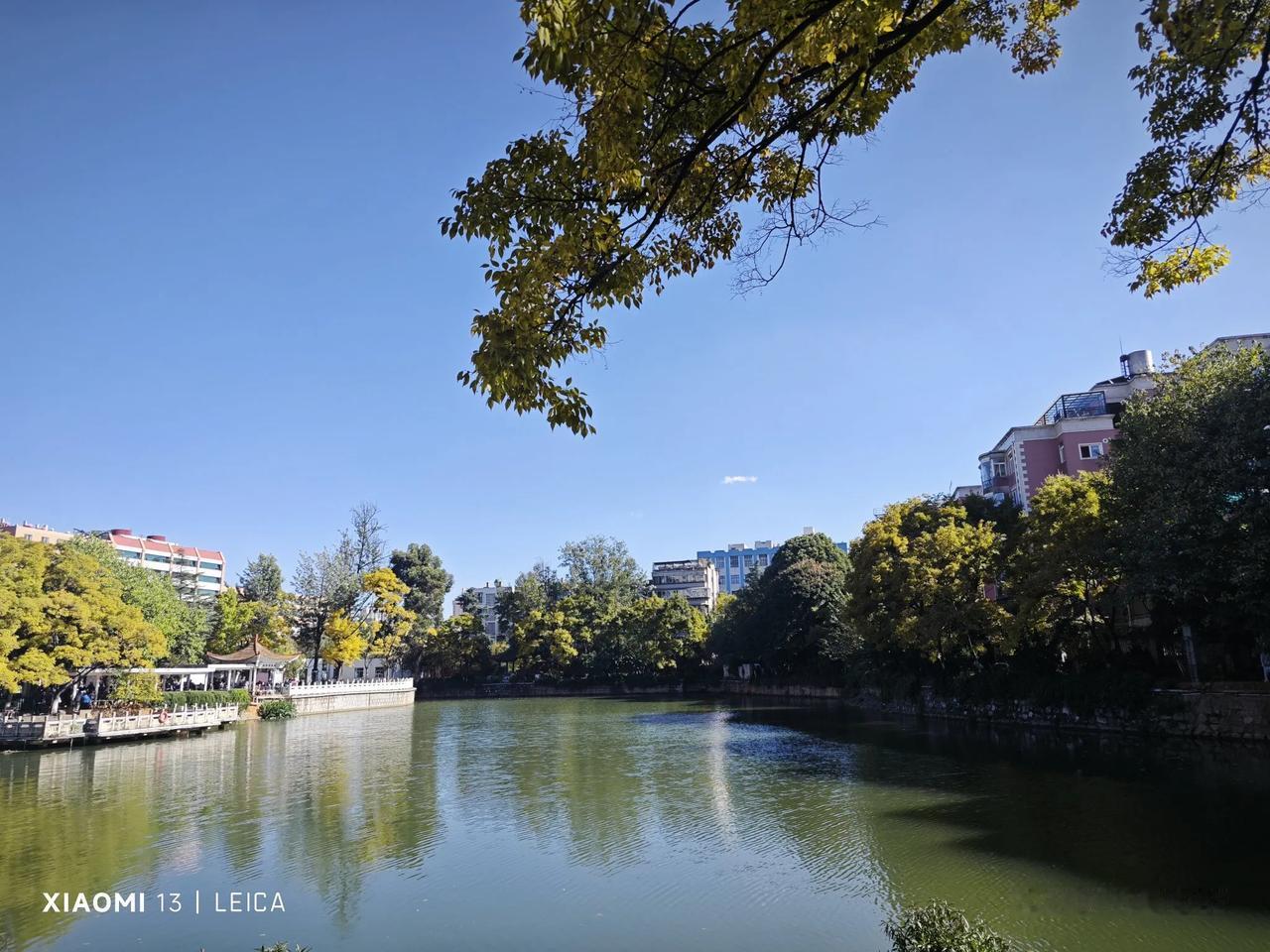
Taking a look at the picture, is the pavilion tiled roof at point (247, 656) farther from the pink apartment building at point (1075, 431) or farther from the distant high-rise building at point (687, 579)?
the distant high-rise building at point (687, 579)

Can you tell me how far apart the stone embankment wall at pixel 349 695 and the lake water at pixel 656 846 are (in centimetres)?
1675

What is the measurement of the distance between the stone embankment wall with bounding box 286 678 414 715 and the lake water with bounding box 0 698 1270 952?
1675 centimetres

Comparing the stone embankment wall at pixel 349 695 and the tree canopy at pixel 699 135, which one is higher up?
the tree canopy at pixel 699 135

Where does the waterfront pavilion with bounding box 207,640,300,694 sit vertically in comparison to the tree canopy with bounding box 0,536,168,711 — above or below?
below

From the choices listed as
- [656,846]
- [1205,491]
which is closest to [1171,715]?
[1205,491]

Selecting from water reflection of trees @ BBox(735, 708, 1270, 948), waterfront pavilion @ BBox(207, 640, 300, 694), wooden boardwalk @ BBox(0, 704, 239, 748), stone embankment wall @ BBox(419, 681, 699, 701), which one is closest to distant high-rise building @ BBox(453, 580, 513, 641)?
stone embankment wall @ BBox(419, 681, 699, 701)

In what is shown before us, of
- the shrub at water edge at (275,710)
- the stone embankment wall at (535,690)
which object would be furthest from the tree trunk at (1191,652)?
the stone embankment wall at (535,690)

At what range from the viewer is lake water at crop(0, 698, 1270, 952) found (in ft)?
24.8

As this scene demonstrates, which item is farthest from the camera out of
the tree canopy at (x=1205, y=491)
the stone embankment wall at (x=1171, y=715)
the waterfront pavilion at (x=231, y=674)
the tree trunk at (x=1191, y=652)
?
the waterfront pavilion at (x=231, y=674)

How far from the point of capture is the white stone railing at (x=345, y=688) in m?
36.0

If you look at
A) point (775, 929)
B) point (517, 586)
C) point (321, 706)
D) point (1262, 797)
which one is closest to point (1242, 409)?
point (1262, 797)

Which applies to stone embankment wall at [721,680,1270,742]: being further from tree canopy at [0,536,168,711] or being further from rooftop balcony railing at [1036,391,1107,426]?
tree canopy at [0,536,168,711]

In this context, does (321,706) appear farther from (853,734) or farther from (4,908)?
(4,908)

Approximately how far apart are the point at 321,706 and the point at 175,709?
12.3 meters
